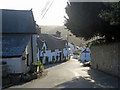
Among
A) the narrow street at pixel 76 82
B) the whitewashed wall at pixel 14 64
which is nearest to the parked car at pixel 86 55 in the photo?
the narrow street at pixel 76 82

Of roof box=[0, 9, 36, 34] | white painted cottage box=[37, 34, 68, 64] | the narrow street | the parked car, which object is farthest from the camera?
the parked car

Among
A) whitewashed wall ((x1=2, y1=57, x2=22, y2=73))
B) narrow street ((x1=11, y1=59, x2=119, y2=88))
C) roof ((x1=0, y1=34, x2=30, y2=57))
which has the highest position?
roof ((x1=0, y1=34, x2=30, y2=57))

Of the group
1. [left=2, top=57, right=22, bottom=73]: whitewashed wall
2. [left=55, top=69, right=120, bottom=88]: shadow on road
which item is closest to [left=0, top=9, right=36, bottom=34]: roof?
[left=2, top=57, right=22, bottom=73]: whitewashed wall

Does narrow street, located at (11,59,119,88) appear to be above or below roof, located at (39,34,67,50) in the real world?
below

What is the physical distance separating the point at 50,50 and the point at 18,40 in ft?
94.2

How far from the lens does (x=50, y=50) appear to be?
144 ft

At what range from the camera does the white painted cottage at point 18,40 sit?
13.3 meters

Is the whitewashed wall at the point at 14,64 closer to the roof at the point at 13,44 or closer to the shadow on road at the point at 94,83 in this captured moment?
the roof at the point at 13,44

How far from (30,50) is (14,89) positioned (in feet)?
25.5

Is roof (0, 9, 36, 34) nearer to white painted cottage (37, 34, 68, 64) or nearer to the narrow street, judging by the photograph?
the narrow street

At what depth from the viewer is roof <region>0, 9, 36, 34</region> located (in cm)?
1660

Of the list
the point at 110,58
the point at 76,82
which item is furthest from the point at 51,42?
the point at 76,82

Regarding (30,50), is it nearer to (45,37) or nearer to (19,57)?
(19,57)

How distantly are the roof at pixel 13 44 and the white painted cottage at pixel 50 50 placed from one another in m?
22.7
